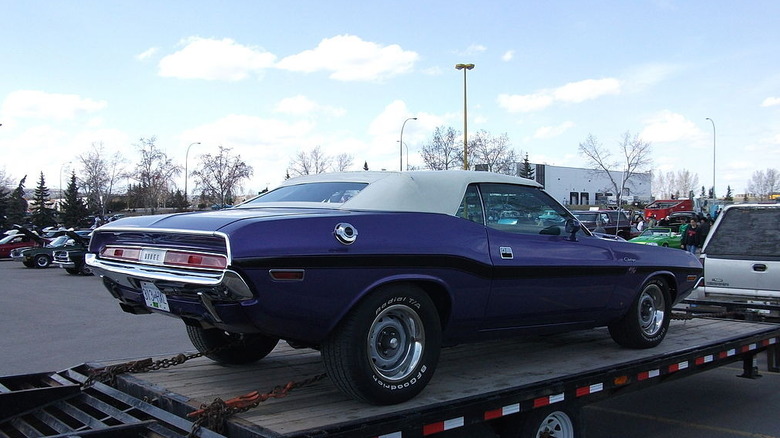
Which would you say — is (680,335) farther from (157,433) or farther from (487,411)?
(157,433)

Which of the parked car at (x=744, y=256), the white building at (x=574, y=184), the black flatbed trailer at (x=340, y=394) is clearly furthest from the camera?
the white building at (x=574, y=184)

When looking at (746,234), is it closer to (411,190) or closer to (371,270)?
(411,190)

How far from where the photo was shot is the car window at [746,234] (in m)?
8.38

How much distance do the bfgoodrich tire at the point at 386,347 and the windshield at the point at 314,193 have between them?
2.71ft

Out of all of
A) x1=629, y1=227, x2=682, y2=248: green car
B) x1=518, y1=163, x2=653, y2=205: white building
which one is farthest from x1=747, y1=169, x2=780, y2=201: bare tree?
x1=629, y1=227, x2=682, y2=248: green car

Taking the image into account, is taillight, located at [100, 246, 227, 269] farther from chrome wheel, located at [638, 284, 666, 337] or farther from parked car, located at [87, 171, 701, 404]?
chrome wheel, located at [638, 284, 666, 337]

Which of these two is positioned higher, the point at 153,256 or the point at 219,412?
the point at 153,256

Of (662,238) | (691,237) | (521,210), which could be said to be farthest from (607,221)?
(521,210)

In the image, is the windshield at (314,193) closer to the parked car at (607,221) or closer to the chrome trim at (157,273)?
the chrome trim at (157,273)

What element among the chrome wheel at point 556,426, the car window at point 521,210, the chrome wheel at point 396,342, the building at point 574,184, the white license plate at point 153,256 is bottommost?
the chrome wheel at point 556,426

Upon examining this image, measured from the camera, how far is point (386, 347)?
3723 millimetres

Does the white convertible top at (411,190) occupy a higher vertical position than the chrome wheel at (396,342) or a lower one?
higher

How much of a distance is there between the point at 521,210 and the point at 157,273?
2.53 metres

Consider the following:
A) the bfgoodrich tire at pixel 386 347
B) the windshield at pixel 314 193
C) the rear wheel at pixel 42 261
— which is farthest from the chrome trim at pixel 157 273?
the rear wheel at pixel 42 261
